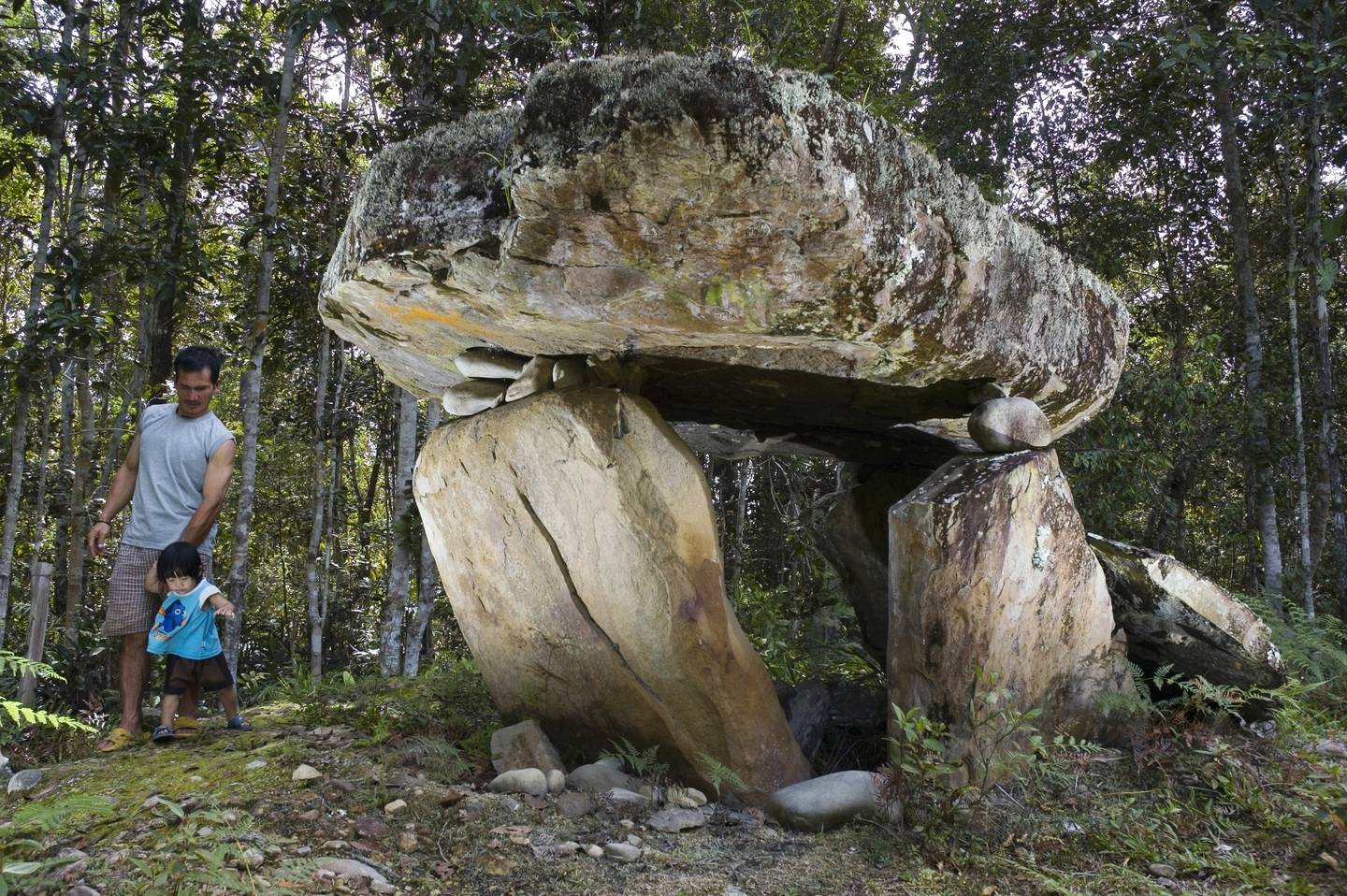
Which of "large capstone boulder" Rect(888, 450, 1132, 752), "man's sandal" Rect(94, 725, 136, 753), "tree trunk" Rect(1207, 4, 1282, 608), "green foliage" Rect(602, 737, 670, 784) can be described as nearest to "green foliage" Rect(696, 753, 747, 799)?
"green foliage" Rect(602, 737, 670, 784)

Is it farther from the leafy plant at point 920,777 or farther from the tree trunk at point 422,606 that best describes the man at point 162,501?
the leafy plant at point 920,777

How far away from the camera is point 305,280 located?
26.0 ft

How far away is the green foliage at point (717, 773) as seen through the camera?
409cm

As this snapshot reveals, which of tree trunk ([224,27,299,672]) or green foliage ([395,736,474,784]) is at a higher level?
tree trunk ([224,27,299,672])

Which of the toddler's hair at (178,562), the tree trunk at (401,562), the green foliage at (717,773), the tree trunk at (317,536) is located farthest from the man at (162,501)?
the tree trunk at (317,536)

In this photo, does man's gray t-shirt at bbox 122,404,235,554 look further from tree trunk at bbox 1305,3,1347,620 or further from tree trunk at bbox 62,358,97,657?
tree trunk at bbox 1305,3,1347,620

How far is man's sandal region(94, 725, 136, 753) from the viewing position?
4.22 metres

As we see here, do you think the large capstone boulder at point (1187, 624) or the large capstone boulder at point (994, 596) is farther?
the large capstone boulder at point (1187, 624)

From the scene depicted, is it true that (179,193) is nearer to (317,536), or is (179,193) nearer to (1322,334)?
(317,536)

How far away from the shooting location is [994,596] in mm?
4117

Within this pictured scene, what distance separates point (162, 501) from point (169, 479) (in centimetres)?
11

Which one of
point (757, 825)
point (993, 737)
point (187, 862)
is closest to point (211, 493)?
point (187, 862)

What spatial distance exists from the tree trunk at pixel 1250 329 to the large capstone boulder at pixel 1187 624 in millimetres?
3914

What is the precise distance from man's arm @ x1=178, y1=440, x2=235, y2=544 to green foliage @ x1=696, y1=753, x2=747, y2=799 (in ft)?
8.22
